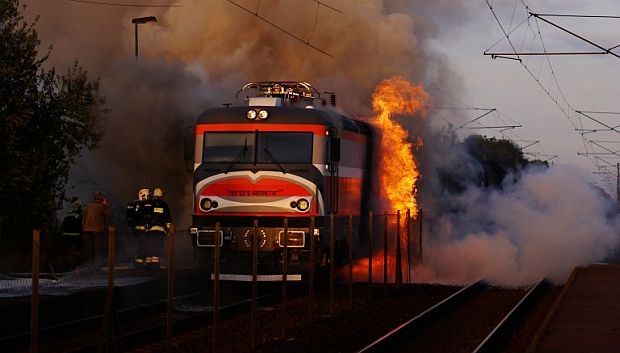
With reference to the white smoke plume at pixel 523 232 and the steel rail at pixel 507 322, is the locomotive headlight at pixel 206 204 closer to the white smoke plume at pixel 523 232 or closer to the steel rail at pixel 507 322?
the steel rail at pixel 507 322

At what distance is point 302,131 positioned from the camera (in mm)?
21531

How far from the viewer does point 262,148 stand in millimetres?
21500

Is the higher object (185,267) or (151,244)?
(151,244)

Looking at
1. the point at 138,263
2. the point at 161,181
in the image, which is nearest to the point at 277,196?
the point at 138,263

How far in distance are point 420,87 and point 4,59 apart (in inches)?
452

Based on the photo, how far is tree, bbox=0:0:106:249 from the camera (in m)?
24.6

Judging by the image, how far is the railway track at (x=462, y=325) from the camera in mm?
15308

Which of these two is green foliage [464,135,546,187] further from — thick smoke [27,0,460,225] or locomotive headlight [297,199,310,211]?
locomotive headlight [297,199,310,211]

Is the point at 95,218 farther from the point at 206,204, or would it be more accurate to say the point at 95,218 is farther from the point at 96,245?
the point at 206,204

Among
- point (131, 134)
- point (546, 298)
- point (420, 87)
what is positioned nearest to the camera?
point (546, 298)

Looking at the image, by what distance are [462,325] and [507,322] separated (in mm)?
820

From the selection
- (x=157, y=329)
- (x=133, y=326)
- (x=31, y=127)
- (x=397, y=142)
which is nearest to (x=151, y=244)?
(x=133, y=326)

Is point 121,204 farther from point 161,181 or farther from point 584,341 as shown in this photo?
point 584,341

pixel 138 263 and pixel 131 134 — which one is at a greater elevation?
pixel 131 134
